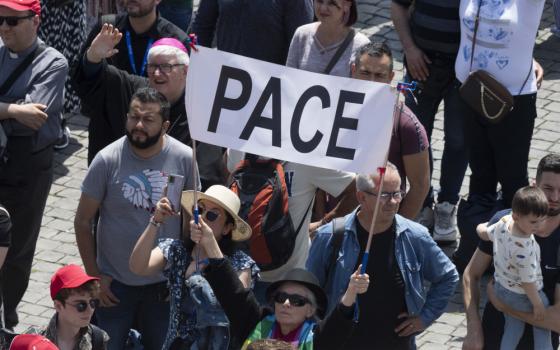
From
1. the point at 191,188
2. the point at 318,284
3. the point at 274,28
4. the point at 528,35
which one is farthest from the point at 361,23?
the point at 318,284

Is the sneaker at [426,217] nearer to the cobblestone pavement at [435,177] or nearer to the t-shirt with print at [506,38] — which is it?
the cobblestone pavement at [435,177]

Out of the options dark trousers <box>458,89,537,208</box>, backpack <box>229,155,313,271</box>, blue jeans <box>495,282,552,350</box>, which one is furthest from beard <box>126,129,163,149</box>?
dark trousers <box>458,89,537,208</box>

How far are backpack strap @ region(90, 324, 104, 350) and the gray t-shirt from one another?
271cm

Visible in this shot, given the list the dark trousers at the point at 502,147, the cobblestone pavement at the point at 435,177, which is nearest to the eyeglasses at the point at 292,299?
the cobblestone pavement at the point at 435,177

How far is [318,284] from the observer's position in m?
8.17

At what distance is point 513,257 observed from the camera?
8414 mm

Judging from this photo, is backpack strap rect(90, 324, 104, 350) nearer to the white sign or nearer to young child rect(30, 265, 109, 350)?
young child rect(30, 265, 109, 350)

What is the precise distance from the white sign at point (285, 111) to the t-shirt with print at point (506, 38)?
2.22m

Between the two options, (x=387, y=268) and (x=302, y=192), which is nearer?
(x=387, y=268)

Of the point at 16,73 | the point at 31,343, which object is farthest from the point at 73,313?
the point at 16,73

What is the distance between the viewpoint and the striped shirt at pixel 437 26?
419 inches

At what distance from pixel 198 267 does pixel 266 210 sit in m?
0.64

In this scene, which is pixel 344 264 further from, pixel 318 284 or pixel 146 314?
pixel 146 314

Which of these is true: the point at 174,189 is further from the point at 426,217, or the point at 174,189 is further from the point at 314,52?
the point at 426,217
